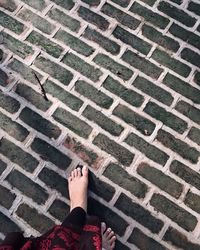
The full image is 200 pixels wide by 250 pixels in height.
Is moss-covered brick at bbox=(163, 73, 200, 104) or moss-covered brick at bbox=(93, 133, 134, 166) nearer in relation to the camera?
moss-covered brick at bbox=(93, 133, 134, 166)

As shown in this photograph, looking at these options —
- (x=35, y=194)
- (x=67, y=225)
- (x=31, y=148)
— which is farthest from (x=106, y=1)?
(x=67, y=225)

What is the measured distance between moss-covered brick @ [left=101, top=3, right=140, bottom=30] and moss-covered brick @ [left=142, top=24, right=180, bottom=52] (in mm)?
95

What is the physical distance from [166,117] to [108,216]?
938 mm

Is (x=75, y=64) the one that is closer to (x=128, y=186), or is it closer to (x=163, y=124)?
(x=163, y=124)

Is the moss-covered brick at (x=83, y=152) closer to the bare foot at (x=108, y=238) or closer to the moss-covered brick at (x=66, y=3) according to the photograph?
the bare foot at (x=108, y=238)

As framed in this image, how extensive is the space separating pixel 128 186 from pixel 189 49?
137cm

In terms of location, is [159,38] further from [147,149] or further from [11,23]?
[11,23]

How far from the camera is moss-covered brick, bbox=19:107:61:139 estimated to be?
Result: 330cm

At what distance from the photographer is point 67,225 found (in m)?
2.75

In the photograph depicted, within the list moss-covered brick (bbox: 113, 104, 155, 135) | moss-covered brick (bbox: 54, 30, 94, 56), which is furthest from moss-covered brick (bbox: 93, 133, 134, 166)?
moss-covered brick (bbox: 54, 30, 94, 56)

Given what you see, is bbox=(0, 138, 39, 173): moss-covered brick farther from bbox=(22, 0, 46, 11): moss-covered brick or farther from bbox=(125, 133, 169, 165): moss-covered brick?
bbox=(22, 0, 46, 11): moss-covered brick

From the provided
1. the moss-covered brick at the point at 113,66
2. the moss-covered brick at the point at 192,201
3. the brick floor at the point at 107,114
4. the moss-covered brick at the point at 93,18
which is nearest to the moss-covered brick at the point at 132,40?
the brick floor at the point at 107,114

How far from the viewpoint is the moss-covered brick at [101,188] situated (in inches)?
123

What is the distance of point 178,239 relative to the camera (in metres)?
3.00
